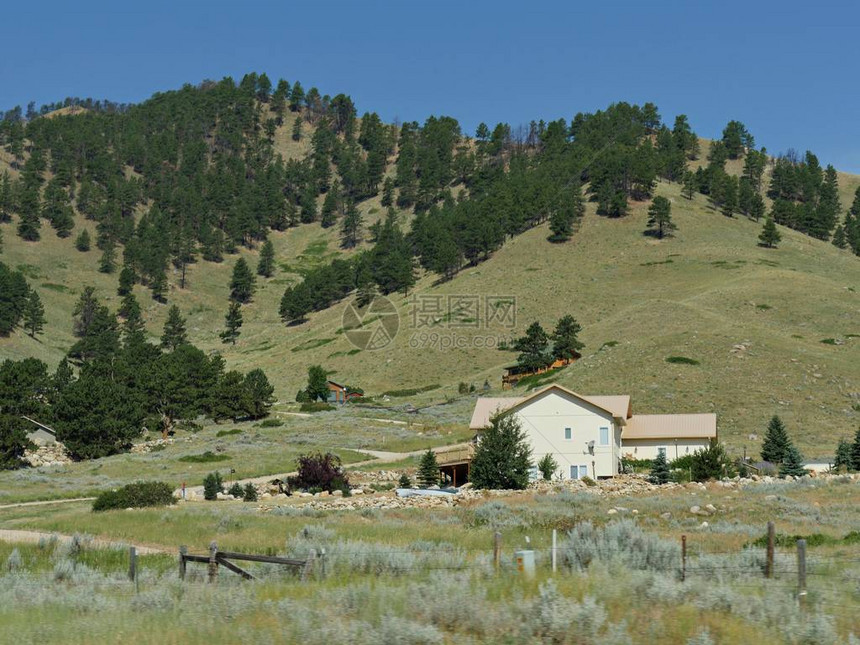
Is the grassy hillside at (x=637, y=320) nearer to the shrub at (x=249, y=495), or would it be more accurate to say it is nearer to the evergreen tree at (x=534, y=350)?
the evergreen tree at (x=534, y=350)

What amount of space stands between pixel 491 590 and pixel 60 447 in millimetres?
69818

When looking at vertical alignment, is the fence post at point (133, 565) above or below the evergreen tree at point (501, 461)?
below

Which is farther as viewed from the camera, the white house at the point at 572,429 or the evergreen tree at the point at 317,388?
the evergreen tree at the point at 317,388

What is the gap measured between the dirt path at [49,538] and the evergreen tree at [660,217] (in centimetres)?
12400

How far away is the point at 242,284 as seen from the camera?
173750 mm

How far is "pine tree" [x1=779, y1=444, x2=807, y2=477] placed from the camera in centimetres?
4609

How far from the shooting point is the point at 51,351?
13012cm

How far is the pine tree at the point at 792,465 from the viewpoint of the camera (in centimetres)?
4609

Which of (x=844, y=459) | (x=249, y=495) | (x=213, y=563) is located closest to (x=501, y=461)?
(x=249, y=495)

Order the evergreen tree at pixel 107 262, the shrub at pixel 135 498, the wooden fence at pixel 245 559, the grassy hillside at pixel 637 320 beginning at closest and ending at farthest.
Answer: the wooden fence at pixel 245 559 → the shrub at pixel 135 498 → the grassy hillside at pixel 637 320 → the evergreen tree at pixel 107 262

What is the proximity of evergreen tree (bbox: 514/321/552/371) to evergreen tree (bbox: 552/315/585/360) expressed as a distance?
1.17 meters
